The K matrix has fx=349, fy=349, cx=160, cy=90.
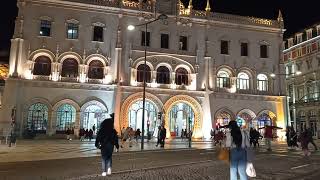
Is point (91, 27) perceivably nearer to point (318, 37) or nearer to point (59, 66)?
point (59, 66)

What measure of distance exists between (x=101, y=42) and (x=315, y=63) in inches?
1437

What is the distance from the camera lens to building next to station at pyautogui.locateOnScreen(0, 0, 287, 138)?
37.8 meters

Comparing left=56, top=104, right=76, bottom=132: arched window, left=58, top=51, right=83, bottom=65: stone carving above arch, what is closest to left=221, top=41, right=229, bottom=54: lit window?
left=58, top=51, right=83, bottom=65: stone carving above arch

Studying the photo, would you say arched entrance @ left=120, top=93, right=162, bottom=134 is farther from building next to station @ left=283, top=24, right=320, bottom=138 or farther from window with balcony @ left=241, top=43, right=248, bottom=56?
building next to station @ left=283, top=24, right=320, bottom=138

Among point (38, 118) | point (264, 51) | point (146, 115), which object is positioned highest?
point (264, 51)

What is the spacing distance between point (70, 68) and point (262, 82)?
2481 centimetres

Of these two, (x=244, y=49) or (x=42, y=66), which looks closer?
(x=42, y=66)

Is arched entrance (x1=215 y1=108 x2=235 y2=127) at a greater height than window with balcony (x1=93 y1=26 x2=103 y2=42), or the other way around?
window with balcony (x1=93 y1=26 x2=103 y2=42)

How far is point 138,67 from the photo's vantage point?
136ft

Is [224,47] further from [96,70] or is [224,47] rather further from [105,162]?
[105,162]

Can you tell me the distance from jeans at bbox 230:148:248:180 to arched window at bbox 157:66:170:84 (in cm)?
3288

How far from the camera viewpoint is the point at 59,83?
125 feet

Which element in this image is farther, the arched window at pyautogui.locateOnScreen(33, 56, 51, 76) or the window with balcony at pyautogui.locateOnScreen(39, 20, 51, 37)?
the window with balcony at pyautogui.locateOnScreen(39, 20, 51, 37)

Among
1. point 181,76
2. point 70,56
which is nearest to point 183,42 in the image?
point 181,76
